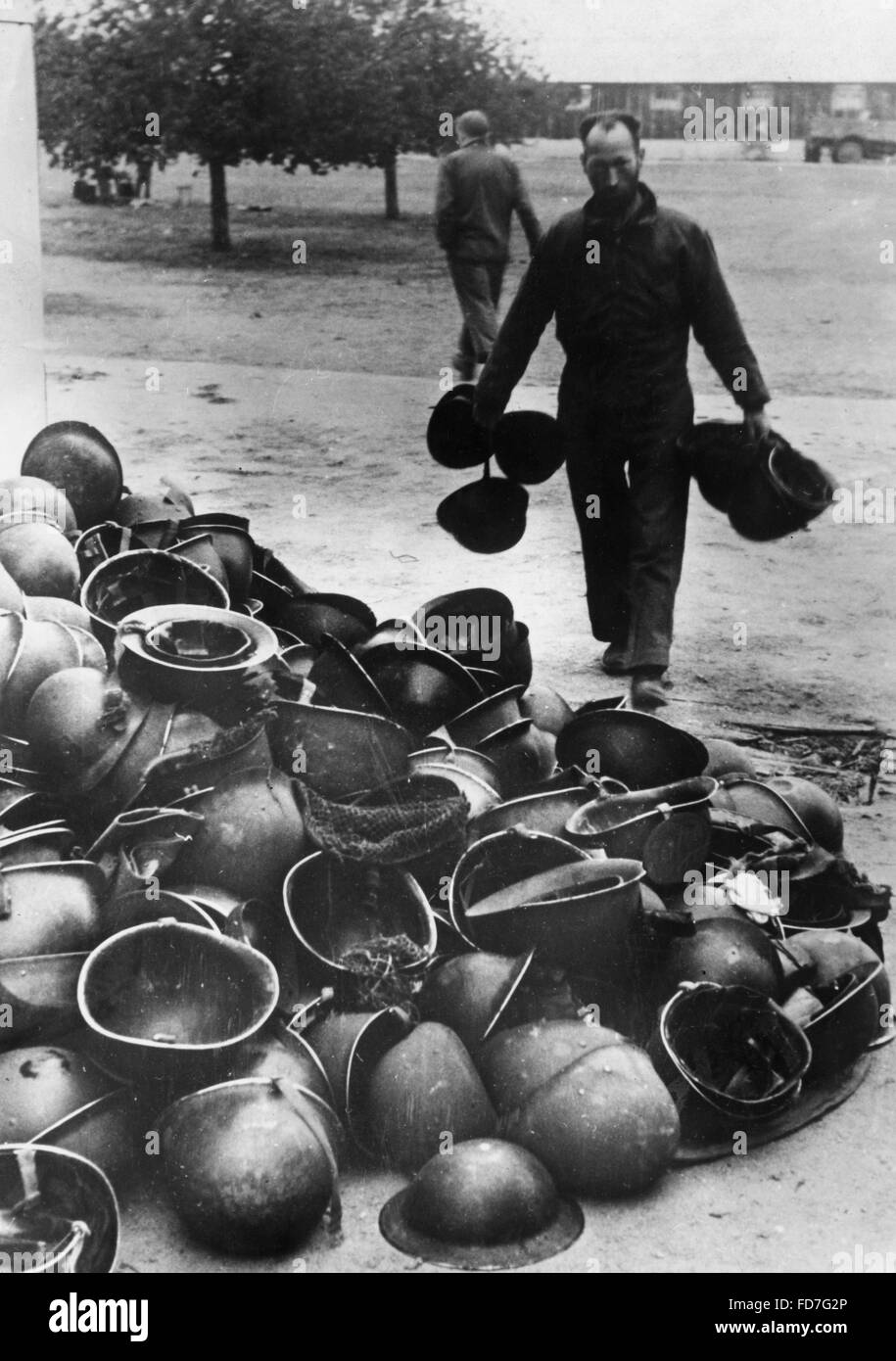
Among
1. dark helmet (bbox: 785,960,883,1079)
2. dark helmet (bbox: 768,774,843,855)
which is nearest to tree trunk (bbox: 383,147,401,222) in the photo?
dark helmet (bbox: 768,774,843,855)

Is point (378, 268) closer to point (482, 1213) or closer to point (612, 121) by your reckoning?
point (612, 121)

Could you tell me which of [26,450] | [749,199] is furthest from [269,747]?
[749,199]

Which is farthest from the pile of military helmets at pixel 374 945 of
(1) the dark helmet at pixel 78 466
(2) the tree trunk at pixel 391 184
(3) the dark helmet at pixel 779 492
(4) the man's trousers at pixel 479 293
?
(4) the man's trousers at pixel 479 293

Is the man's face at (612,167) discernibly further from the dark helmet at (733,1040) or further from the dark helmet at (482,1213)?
the dark helmet at (482,1213)

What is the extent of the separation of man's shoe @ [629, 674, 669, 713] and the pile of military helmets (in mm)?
1463

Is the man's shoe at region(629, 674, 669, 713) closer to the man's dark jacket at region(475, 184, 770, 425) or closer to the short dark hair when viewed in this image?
the man's dark jacket at region(475, 184, 770, 425)

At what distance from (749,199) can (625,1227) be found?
6008mm

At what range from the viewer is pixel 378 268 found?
9219 millimetres

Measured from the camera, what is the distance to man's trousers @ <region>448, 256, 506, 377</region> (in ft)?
28.4

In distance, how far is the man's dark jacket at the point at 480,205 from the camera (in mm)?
7383

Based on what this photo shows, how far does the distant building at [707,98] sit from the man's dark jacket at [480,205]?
1147mm

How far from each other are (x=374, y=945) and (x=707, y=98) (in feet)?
11.6

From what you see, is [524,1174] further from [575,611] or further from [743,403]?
[575,611]

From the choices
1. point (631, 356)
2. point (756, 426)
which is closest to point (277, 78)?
point (631, 356)
